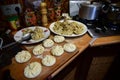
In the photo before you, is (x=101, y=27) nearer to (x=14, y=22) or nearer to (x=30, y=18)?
(x=30, y=18)

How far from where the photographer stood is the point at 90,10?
1.10 metres

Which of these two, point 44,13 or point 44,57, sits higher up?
point 44,13

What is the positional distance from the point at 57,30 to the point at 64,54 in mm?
287

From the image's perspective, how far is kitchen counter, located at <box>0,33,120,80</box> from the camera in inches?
26.3

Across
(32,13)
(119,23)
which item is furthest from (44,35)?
(119,23)

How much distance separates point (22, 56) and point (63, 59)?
25 cm

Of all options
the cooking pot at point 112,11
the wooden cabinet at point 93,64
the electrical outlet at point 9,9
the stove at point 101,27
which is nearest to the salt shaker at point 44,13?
the electrical outlet at point 9,9

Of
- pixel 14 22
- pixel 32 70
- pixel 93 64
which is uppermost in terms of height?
pixel 14 22

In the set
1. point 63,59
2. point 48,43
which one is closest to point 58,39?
point 48,43

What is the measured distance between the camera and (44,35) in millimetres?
967

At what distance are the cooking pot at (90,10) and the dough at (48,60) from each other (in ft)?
1.86

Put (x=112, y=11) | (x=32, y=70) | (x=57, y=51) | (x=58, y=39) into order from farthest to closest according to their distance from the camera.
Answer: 1. (x=112, y=11)
2. (x=58, y=39)
3. (x=57, y=51)
4. (x=32, y=70)

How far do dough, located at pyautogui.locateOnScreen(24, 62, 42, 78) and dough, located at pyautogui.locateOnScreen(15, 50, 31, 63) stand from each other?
0.05 metres

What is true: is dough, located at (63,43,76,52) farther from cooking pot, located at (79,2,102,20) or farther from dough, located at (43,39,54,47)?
cooking pot, located at (79,2,102,20)
